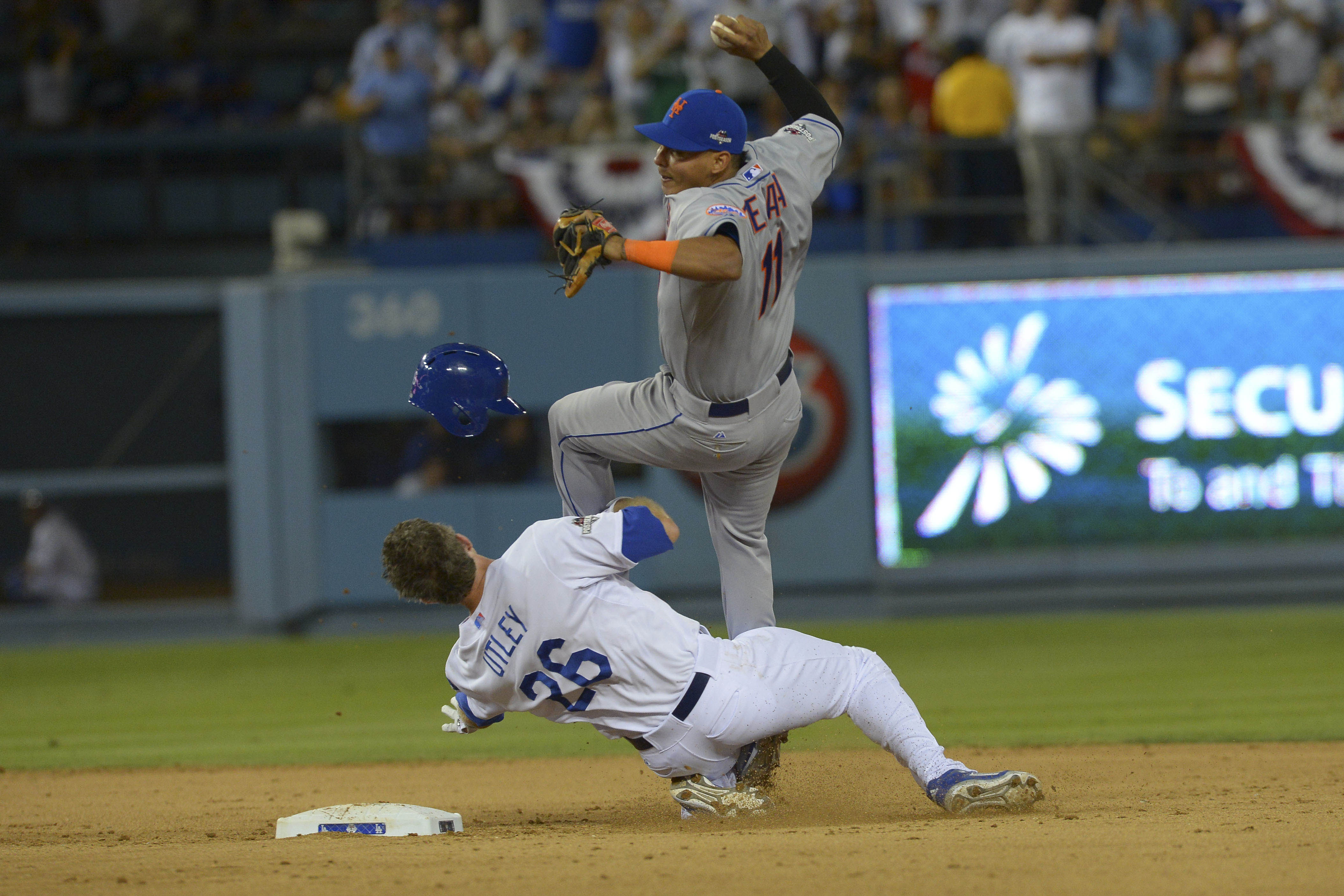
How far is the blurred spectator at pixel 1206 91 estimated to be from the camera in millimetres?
12109

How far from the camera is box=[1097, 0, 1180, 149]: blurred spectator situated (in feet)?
40.3

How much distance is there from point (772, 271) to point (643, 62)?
7.76 m

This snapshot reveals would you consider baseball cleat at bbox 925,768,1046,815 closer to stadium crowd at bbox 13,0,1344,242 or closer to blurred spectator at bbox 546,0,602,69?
stadium crowd at bbox 13,0,1344,242

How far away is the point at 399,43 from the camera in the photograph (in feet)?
44.1

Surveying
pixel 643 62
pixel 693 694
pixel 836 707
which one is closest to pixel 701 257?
pixel 693 694

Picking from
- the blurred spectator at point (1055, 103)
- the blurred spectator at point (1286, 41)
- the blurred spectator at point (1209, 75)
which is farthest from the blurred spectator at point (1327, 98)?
the blurred spectator at point (1055, 103)

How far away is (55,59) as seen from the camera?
1548 centimetres

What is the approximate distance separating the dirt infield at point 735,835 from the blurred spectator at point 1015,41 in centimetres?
711

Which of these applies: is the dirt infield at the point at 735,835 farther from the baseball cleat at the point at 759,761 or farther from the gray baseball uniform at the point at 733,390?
the gray baseball uniform at the point at 733,390

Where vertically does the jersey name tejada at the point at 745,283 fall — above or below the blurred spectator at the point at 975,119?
below

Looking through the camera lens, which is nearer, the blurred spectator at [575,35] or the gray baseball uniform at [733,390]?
the gray baseball uniform at [733,390]

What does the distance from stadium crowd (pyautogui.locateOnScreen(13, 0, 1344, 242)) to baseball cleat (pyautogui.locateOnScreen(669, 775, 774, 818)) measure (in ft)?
24.9

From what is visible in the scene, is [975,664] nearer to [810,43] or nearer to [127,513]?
[810,43]

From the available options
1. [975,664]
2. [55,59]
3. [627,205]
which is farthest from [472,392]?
[55,59]
